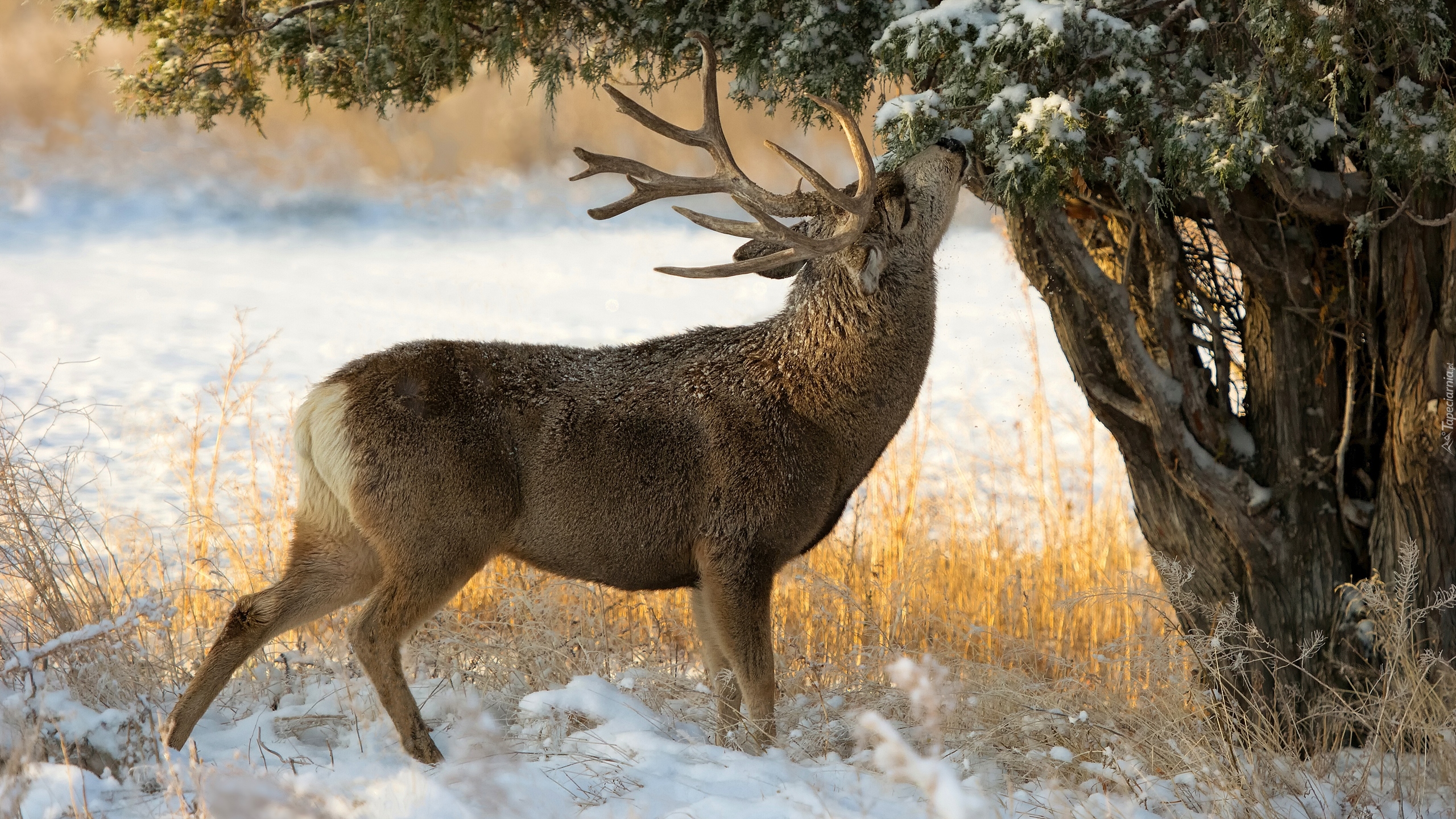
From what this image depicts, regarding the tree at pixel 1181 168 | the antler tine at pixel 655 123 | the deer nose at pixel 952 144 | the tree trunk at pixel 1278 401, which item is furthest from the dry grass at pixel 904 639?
the antler tine at pixel 655 123

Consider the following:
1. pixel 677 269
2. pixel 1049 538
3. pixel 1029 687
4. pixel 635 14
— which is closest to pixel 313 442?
pixel 677 269

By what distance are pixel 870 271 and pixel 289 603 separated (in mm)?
2739

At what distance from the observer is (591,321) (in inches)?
714

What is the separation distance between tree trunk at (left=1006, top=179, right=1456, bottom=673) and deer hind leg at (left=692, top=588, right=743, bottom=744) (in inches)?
76.4

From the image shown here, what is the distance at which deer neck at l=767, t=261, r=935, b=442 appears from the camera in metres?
4.90

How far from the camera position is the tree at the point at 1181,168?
395cm

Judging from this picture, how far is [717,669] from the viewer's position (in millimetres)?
5039

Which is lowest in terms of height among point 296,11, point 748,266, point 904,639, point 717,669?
point 904,639

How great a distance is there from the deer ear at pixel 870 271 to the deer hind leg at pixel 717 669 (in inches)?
58.1

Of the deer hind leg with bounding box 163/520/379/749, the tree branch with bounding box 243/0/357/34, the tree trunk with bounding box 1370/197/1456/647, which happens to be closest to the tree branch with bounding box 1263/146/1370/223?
Answer: the tree trunk with bounding box 1370/197/1456/647

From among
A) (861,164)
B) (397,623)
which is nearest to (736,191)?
(861,164)

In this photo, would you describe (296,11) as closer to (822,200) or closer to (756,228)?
(756,228)

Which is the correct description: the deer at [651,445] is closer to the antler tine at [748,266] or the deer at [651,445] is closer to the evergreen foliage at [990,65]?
the antler tine at [748,266]

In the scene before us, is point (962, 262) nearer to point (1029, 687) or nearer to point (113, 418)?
point (113, 418)
